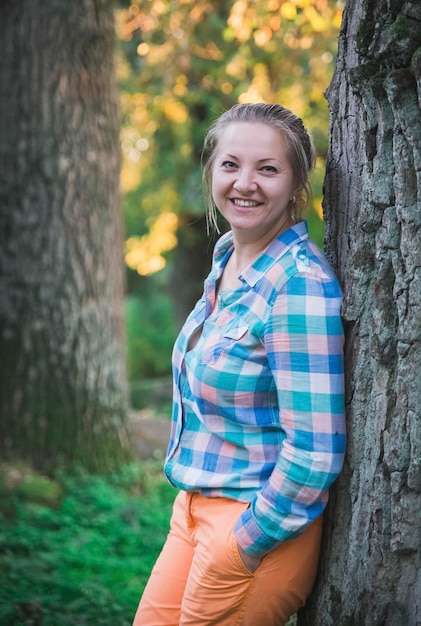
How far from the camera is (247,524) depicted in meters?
2.11

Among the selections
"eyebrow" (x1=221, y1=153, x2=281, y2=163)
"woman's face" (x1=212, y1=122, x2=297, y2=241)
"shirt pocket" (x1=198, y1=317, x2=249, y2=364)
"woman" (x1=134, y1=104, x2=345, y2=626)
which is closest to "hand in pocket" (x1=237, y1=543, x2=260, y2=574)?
"woman" (x1=134, y1=104, x2=345, y2=626)

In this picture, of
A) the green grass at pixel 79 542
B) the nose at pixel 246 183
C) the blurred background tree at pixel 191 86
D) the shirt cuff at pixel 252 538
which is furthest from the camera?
the blurred background tree at pixel 191 86

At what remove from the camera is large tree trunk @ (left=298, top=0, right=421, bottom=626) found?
1.97 m

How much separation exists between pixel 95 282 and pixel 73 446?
124 cm

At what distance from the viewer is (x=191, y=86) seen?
9.47 meters

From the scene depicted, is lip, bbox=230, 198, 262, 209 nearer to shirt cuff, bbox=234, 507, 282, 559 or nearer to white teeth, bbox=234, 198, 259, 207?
white teeth, bbox=234, 198, 259, 207

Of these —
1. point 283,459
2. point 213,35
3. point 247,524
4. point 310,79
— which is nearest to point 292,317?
point 283,459

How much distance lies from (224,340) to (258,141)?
0.63 metres

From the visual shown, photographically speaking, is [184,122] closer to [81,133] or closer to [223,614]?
[81,133]

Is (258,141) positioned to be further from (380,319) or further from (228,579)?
(228,579)

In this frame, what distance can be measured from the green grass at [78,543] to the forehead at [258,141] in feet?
7.76

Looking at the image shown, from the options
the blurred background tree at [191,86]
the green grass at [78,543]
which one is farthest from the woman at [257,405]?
the blurred background tree at [191,86]

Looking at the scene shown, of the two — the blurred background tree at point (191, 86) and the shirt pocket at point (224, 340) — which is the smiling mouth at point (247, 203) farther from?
the blurred background tree at point (191, 86)

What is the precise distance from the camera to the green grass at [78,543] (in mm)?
3635
